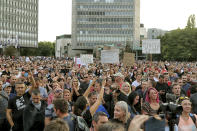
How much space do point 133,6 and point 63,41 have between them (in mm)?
57364

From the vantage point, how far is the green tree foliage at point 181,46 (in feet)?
253

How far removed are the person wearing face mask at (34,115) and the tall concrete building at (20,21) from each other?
9855cm

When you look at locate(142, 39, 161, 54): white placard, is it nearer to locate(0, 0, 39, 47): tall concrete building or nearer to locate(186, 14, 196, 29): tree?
locate(186, 14, 196, 29): tree

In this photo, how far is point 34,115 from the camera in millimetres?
5262

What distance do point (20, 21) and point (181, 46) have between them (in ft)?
209

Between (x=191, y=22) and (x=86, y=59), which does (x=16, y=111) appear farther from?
(x=191, y=22)

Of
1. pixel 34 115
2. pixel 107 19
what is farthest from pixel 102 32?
pixel 34 115

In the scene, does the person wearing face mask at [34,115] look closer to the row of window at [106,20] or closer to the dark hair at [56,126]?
the dark hair at [56,126]

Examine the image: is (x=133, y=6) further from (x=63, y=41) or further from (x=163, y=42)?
(x=63, y=41)

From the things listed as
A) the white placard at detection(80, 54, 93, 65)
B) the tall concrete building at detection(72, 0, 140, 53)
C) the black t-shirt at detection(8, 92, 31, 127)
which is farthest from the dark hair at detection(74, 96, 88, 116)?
the tall concrete building at detection(72, 0, 140, 53)

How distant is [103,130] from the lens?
10.0 ft

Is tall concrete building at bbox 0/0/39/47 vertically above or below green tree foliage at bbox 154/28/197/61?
above

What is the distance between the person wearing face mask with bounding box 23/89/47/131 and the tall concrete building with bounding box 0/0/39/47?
98554mm

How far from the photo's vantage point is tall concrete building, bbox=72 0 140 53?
112 m
